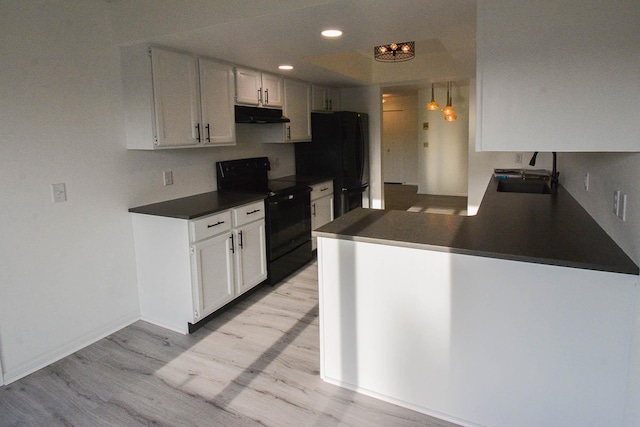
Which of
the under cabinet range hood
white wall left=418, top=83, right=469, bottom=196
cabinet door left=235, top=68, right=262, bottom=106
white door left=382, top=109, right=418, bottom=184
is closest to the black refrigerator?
the under cabinet range hood

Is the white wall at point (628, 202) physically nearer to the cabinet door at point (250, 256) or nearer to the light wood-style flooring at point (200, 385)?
the light wood-style flooring at point (200, 385)

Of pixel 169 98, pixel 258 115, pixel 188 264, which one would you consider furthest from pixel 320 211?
pixel 169 98

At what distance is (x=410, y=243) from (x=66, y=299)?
2325 millimetres

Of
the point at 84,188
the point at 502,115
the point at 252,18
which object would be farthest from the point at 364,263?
the point at 84,188

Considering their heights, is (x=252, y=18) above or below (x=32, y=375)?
above

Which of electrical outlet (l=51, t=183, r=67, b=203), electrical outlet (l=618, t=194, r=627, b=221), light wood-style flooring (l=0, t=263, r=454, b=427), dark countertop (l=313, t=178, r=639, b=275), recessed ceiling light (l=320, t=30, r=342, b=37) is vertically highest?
recessed ceiling light (l=320, t=30, r=342, b=37)

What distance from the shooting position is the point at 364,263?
217 centimetres

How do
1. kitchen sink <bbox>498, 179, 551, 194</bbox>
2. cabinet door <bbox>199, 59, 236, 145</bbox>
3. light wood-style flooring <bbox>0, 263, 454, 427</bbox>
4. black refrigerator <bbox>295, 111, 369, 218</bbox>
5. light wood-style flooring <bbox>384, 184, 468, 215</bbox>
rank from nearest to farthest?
light wood-style flooring <bbox>0, 263, 454, 427</bbox> → cabinet door <bbox>199, 59, 236, 145</bbox> → kitchen sink <bbox>498, 179, 551, 194</bbox> → black refrigerator <bbox>295, 111, 369, 218</bbox> → light wood-style flooring <bbox>384, 184, 468, 215</bbox>

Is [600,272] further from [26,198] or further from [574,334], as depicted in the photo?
[26,198]

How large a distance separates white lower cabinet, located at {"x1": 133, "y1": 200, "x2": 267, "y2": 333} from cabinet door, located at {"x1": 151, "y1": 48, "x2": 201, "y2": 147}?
2.08ft

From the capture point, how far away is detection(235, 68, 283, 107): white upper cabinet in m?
3.76

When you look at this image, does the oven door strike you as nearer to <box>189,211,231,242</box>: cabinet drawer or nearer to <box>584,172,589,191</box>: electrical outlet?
<box>189,211,231,242</box>: cabinet drawer

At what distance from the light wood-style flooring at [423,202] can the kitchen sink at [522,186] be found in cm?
279

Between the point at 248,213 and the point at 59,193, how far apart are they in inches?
53.9
